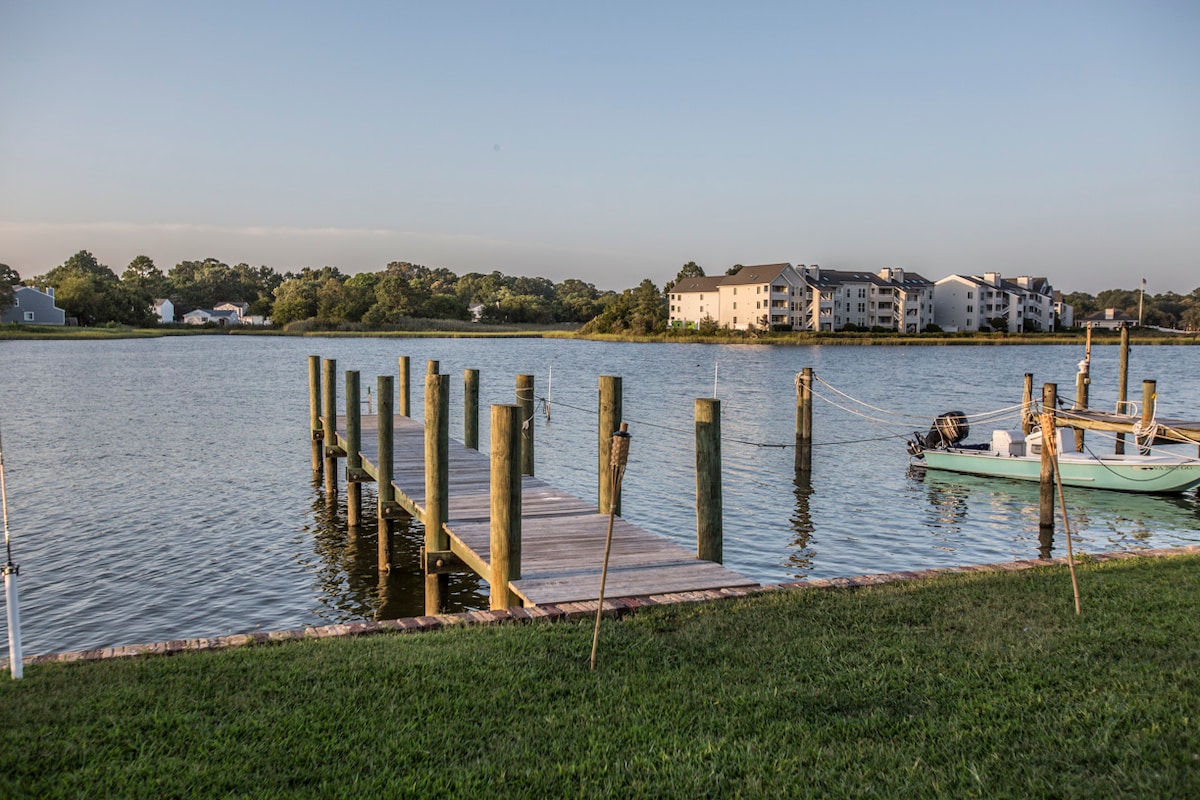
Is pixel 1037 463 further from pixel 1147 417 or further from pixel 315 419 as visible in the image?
pixel 315 419

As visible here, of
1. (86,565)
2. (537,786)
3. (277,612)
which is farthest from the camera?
(86,565)

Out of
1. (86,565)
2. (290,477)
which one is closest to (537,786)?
(86,565)

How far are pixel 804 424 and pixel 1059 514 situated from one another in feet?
21.8

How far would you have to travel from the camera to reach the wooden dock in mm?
8758

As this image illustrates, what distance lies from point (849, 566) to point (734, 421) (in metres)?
21.9

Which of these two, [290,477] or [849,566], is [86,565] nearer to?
[290,477]

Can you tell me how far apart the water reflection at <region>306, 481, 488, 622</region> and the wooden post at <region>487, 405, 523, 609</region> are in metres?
3.03

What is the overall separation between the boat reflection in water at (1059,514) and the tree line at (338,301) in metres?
107

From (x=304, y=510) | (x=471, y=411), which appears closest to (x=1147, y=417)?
(x=471, y=411)

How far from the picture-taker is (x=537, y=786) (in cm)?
465

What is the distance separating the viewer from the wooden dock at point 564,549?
28.7ft

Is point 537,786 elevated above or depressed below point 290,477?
above

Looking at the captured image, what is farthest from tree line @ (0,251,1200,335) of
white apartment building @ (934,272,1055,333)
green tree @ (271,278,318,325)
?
white apartment building @ (934,272,1055,333)

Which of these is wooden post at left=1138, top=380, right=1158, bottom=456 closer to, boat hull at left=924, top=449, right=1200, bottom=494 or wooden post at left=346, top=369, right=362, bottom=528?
boat hull at left=924, top=449, right=1200, bottom=494
